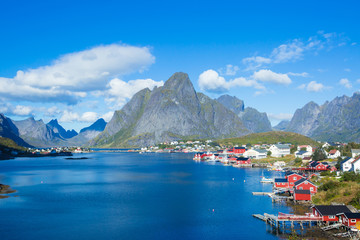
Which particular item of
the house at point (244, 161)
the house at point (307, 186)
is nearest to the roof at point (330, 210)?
the house at point (307, 186)

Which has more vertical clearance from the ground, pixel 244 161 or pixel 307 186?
pixel 307 186

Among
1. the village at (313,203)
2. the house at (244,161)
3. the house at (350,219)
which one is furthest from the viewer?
the house at (244,161)

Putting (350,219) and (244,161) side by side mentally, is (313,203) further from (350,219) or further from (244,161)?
(244,161)

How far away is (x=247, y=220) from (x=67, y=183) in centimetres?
4766

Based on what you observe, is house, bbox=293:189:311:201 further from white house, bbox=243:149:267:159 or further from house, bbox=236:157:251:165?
white house, bbox=243:149:267:159

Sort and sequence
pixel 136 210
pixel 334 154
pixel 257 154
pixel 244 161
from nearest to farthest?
1. pixel 136 210
2. pixel 334 154
3. pixel 244 161
4. pixel 257 154

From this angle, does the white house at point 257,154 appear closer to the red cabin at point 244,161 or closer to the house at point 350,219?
the red cabin at point 244,161

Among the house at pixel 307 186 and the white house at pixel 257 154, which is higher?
the white house at pixel 257 154

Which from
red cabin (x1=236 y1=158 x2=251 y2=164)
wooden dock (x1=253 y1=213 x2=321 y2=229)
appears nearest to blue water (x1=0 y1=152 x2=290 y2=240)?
wooden dock (x1=253 y1=213 x2=321 y2=229)

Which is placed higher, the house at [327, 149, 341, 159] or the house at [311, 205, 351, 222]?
the house at [327, 149, 341, 159]

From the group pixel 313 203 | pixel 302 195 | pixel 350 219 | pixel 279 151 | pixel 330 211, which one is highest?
pixel 279 151

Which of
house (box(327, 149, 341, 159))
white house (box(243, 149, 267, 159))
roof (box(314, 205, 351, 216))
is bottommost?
roof (box(314, 205, 351, 216))

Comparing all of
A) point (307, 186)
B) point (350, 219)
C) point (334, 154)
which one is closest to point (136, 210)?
point (350, 219)

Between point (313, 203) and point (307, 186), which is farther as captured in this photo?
point (307, 186)
